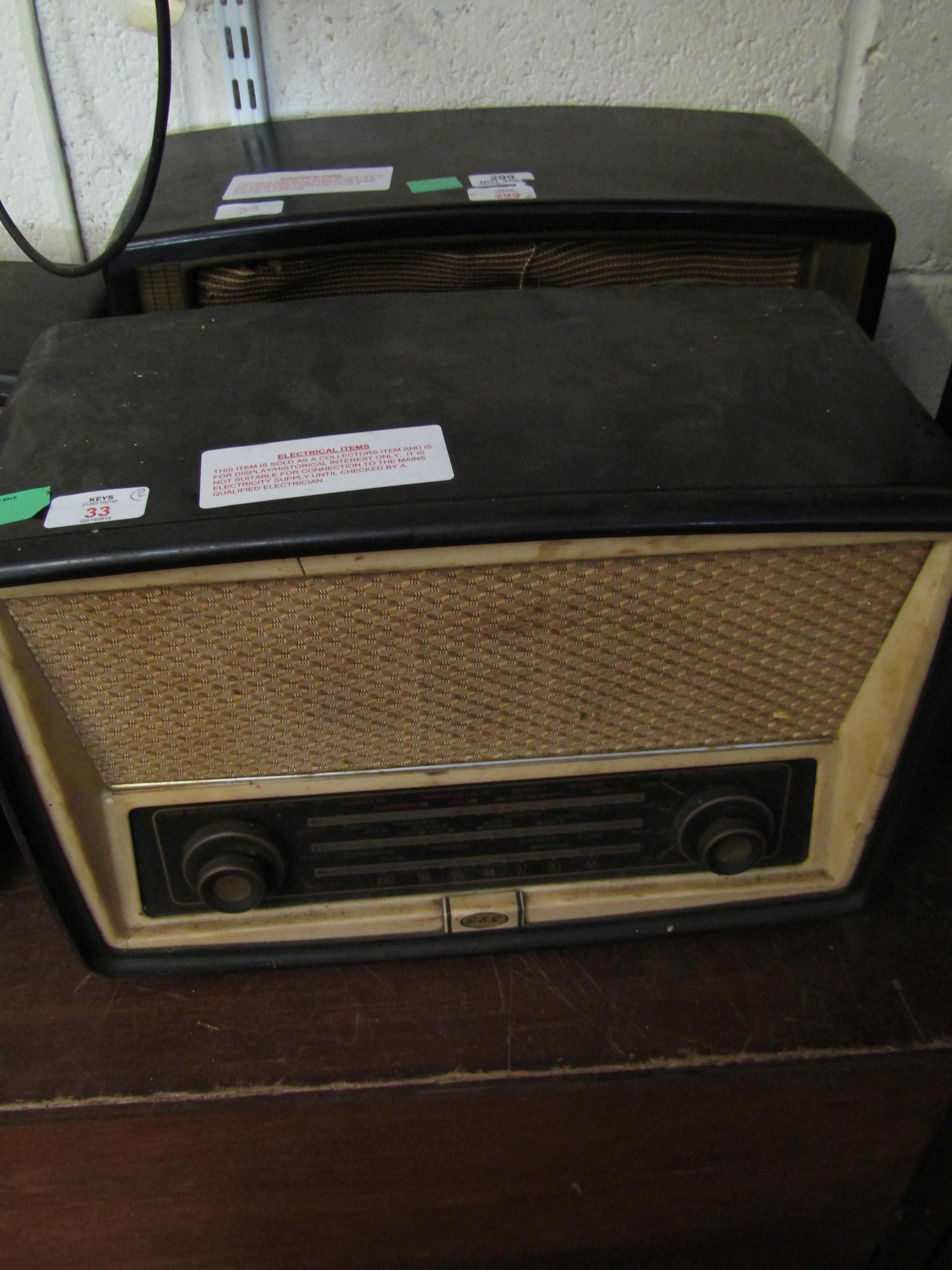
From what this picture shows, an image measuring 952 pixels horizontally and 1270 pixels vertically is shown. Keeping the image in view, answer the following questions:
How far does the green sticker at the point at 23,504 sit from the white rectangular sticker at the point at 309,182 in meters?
0.32

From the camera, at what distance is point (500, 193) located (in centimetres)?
70

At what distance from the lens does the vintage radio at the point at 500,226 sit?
679 mm

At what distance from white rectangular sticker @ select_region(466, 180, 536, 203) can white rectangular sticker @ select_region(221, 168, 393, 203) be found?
0.07m

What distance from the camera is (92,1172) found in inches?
25.7

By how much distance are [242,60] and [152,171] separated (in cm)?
30

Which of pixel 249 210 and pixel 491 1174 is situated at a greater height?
pixel 249 210

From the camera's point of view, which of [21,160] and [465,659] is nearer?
[465,659]

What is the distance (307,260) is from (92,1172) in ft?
2.04

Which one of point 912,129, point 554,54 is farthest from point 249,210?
point 912,129

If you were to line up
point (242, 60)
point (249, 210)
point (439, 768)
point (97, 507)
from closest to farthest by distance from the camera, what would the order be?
point (97, 507), point (439, 768), point (249, 210), point (242, 60)

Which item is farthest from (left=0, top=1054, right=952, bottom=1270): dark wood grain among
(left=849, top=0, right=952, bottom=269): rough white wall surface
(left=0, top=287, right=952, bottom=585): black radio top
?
(left=849, top=0, right=952, bottom=269): rough white wall surface

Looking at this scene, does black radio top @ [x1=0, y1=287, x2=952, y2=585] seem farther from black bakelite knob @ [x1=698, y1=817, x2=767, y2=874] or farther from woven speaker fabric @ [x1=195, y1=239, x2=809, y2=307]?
black bakelite knob @ [x1=698, y1=817, x2=767, y2=874]

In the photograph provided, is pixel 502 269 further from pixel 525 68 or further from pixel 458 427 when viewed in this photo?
pixel 525 68

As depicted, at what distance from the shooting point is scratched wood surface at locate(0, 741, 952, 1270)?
62cm
